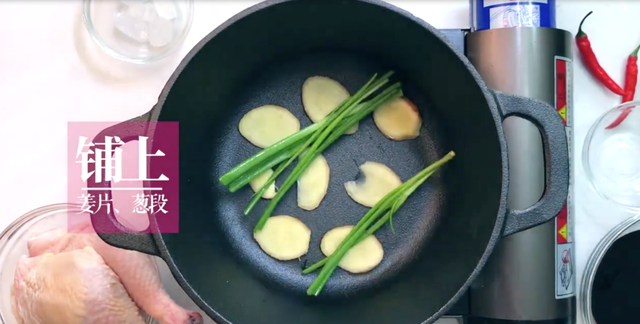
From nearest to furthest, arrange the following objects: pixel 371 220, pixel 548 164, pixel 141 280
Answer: pixel 548 164 < pixel 141 280 < pixel 371 220

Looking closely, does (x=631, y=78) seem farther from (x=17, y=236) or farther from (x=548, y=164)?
(x=17, y=236)

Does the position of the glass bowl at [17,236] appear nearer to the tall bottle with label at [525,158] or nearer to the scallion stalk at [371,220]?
the scallion stalk at [371,220]

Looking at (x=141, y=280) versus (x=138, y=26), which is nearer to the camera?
(x=141, y=280)

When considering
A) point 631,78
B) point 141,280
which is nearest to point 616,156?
point 631,78
